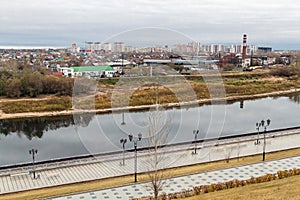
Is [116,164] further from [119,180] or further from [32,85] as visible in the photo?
[32,85]

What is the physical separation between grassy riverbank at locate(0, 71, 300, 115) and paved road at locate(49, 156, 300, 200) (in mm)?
1375

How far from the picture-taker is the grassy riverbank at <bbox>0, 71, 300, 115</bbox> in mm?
6324

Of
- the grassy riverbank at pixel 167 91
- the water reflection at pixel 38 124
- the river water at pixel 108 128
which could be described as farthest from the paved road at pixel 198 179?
the water reflection at pixel 38 124

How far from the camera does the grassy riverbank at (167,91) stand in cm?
632

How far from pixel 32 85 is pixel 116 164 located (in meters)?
11.1

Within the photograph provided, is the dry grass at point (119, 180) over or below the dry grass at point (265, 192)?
below

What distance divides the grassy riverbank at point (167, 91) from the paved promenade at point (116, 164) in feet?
3.72

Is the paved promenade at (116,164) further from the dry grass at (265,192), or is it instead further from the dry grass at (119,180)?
the dry grass at (265,192)

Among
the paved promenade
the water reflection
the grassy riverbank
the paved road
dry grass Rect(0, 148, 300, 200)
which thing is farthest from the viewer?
the water reflection

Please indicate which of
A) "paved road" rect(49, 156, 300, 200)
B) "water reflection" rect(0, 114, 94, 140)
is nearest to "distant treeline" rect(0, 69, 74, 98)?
"water reflection" rect(0, 114, 94, 140)

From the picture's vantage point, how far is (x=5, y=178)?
5.70m

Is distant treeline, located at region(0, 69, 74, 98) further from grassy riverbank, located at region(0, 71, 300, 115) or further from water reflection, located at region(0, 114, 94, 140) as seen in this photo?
water reflection, located at region(0, 114, 94, 140)

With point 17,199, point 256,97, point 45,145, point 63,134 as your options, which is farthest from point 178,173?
point 256,97

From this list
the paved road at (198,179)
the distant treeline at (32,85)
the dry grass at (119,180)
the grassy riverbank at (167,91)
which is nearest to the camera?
the paved road at (198,179)
